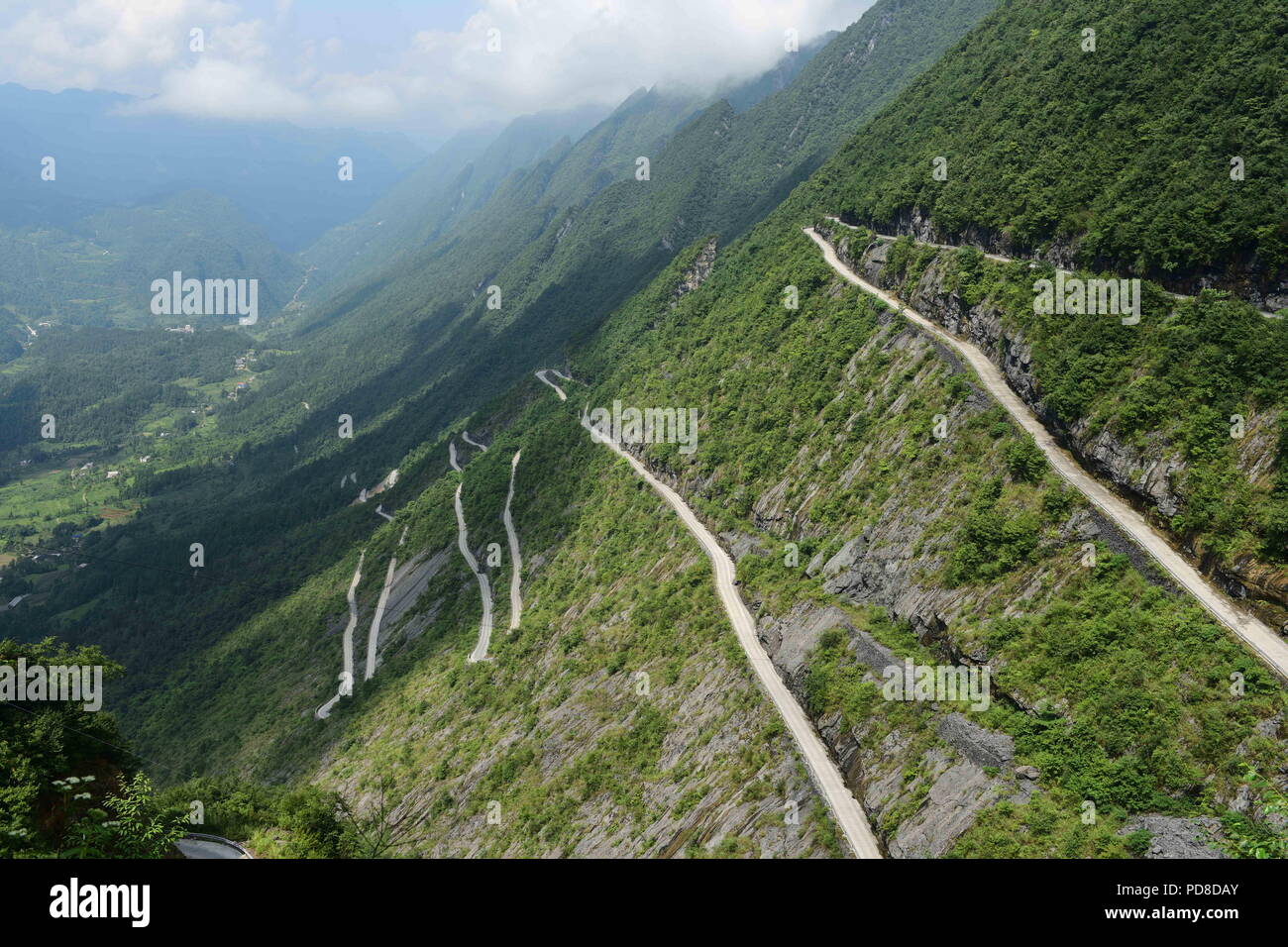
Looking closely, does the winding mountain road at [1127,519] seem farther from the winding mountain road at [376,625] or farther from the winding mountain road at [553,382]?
the winding mountain road at [553,382]

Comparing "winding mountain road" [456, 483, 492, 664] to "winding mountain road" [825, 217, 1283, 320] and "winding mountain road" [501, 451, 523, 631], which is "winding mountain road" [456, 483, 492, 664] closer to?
"winding mountain road" [501, 451, 523, 631]

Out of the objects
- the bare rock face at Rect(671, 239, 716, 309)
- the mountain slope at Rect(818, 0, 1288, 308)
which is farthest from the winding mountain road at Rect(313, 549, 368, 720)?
the mountain slope at Rect(818, 0, 1288, 308)

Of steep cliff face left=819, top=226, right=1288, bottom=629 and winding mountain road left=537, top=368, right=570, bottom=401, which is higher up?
winding mountain road left=537, top=368, right=570, bottom=401

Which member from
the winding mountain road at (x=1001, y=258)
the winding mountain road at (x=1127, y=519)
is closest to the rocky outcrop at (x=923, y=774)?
the winding mountain road at (x=1127, y=519)

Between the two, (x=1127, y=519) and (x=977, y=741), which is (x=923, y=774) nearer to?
(x=977, y=741)

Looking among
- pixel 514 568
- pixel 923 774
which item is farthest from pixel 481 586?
pixel 923 774

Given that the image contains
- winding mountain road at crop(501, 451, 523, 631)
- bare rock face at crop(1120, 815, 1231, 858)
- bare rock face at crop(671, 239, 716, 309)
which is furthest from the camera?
bare rock face at crop(671, 239, 716, 309)
